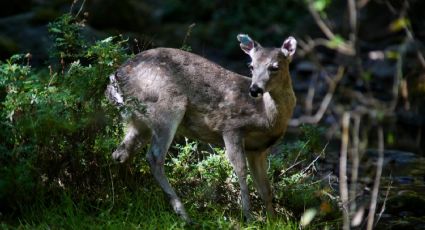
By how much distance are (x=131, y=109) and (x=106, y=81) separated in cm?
43

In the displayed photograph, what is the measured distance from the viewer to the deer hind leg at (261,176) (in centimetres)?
737

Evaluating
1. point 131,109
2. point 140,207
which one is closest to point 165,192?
point 140,207

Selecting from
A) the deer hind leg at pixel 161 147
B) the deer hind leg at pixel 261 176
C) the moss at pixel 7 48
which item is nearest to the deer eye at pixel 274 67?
the deer hind leg at pixel 261 176

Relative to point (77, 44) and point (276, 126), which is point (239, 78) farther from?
point (77, 44)

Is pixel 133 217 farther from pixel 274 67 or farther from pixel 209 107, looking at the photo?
pixel 274 67

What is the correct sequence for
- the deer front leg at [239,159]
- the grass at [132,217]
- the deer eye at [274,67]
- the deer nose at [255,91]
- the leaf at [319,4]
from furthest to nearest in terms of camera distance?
the deer eye at [274,67], the deer front leg at [239,159], the deer nose at [255,91], the grass at [132,217], the leaf at [319,4]

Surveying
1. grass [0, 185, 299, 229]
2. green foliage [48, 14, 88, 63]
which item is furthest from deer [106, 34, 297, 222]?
green foliage [48, 14, 88, 63]

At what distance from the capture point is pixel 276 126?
7.45 m

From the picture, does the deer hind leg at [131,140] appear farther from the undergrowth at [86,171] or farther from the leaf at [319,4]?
the leaf at [319,4]

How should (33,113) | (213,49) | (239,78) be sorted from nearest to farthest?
(33,113), (239,78), (213,49)

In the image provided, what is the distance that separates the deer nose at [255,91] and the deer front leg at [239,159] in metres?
0.53

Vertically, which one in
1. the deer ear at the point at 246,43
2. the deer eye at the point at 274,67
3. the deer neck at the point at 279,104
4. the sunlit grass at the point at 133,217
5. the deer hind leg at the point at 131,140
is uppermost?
the deer ear at the point at 246,43

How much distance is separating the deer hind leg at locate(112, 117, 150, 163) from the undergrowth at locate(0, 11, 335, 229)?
10 centimetres

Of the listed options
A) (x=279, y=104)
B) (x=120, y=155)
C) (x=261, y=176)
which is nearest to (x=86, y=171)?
(x=120, y=155)
